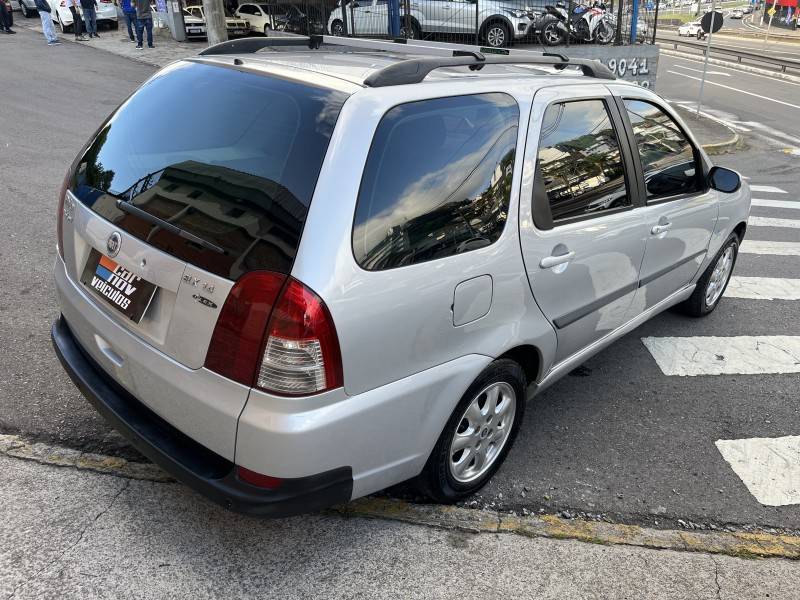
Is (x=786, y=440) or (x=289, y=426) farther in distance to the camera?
(x=786, y=440)

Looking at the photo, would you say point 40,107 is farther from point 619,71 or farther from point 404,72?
point 619,71

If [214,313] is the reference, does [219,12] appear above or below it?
above

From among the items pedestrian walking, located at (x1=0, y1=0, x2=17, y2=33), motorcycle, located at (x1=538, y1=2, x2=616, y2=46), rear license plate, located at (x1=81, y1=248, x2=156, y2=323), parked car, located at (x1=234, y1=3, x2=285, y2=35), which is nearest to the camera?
rear license plate, located at (x1=81, y1=248, x2=156, y2=323)

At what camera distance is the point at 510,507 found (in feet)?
9.85

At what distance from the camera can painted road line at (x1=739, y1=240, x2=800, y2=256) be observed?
6895mm

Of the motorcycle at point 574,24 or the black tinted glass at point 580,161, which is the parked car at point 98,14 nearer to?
the motorcycle at point 574,24

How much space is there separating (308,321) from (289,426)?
0.35m

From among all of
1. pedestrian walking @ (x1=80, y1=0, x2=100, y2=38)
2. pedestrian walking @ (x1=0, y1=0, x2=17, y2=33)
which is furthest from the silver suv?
pedestrian walking @ (x1=0, y1=0, x2=17, y2=33)

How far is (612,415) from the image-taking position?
380cm

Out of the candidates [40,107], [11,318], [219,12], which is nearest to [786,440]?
[11,318]

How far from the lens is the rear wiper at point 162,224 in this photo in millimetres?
2221

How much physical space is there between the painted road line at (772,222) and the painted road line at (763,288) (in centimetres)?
218

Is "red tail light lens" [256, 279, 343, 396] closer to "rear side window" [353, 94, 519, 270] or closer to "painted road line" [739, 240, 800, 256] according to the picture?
"rear side window" [353, 94, 519, 270]

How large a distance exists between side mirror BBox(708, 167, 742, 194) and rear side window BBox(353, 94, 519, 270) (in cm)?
208
